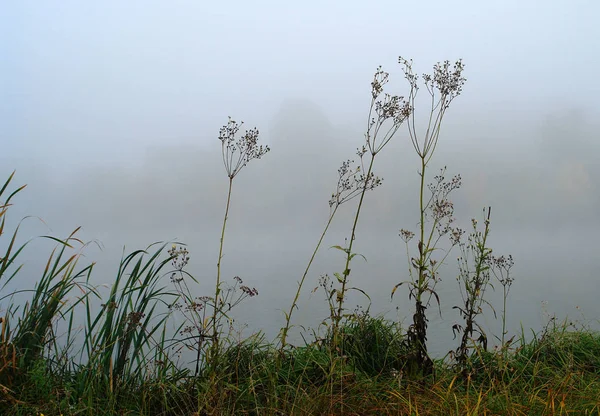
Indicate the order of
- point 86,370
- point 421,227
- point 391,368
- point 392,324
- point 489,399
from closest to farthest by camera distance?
1. point 489,399
2. point 86,370
3. point 421,227
4. point 391,368
5. point 392,324

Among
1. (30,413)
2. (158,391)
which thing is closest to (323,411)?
(158,391)

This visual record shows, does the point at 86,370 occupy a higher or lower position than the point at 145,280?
lower

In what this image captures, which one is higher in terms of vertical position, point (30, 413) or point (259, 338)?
point (259, 338)

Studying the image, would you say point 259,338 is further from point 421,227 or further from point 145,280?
point 421,227

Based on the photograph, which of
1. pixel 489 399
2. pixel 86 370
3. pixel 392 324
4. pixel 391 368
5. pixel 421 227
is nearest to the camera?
pixel 489 399

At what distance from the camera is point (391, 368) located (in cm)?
423

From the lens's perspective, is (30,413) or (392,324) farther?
(392,324)

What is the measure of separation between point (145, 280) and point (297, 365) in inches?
53.0

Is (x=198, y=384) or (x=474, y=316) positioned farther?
(x=474, y=316)

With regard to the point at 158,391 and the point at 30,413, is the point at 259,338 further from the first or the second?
the point at 30,413

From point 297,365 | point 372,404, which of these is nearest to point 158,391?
point 297,365

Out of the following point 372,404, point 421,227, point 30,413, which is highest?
point 421,227

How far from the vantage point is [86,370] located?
3.31m

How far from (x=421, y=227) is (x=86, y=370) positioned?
258 cm
